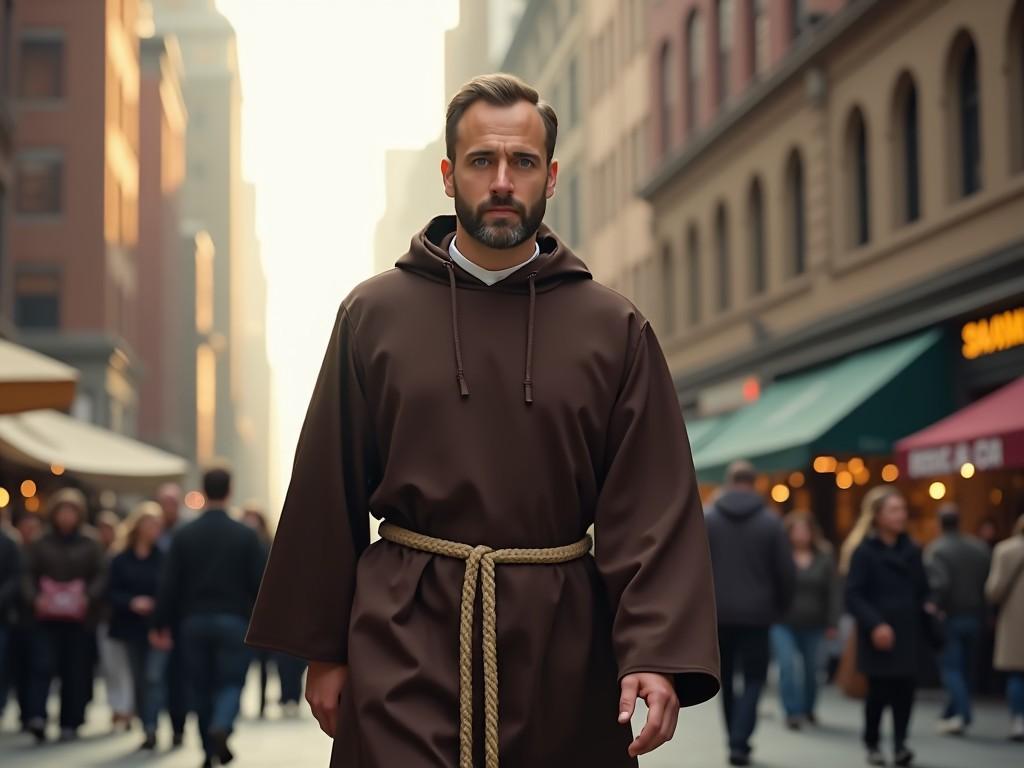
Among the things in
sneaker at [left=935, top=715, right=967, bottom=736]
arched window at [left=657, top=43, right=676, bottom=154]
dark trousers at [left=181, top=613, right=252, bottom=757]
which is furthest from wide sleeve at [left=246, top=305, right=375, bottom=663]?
arched window at [left=657, top=43, right=676, bottom=154]

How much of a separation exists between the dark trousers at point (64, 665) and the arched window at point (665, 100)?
80.1 feet

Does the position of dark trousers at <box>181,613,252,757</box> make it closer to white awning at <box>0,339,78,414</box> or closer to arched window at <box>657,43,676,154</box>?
white awning at <box>0,339,78,414</box>

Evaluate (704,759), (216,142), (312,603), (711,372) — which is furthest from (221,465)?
(216,142)

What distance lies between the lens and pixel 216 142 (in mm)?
134500

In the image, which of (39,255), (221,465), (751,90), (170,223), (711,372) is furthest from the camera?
(170,223)

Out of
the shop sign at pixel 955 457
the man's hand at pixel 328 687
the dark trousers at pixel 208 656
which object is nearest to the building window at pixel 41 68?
the shop sign at pixel 955 457

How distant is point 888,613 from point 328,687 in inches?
355

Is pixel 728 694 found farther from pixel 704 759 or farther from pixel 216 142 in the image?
pixel 216 142

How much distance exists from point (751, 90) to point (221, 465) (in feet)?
65.2

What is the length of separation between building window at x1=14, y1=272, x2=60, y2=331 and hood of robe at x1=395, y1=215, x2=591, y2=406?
48058 millimetres

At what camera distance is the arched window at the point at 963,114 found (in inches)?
853

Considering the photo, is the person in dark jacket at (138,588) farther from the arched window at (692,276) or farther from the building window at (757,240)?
the arched window at (692,276)

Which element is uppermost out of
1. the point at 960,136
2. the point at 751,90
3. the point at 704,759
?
the point at 751,90

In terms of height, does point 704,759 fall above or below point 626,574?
below
